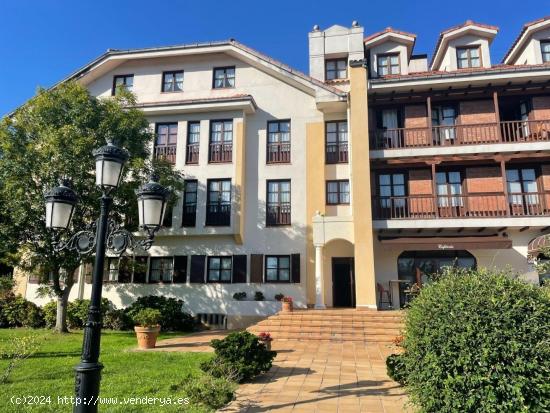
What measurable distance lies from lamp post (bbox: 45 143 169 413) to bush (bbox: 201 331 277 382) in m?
3.53

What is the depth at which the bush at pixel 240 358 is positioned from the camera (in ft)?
26.5

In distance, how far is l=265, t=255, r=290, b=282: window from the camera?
62.7ft

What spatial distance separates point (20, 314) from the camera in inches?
753

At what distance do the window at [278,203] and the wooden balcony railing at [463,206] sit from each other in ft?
14.4

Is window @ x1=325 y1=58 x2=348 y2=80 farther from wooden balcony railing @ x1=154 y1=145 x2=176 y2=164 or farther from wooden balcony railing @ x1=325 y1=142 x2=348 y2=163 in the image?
wooden balcony railing @ x1=154 y1=145 x2=176 y2=164

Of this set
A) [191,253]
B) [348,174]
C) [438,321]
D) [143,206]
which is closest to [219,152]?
[191,253]

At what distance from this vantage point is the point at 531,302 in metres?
4.68

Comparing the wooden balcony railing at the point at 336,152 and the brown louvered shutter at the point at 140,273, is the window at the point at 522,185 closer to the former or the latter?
the wooden balcony railing at the point at 336,152

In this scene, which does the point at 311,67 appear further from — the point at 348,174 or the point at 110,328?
the point at 110,328

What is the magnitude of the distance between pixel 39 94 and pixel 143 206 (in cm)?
1305

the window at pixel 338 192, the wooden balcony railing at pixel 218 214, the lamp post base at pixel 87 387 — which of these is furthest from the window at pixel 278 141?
the lamp post base at pixel 87 387

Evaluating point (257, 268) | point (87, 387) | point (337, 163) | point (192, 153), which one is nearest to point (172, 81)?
point (192, 153)

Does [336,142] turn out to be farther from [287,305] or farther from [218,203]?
[287,305]

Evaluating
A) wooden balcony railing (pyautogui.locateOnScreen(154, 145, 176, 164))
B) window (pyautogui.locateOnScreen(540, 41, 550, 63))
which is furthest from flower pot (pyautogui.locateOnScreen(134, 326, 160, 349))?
window (pyautogui.locateOnScreen(540, 41, 550, 63))
